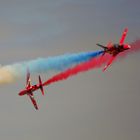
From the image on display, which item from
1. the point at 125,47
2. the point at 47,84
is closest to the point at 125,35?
the point at 125,47

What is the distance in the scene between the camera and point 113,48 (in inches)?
5723

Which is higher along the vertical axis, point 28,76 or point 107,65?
point 28,76

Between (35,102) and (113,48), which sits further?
(35,102)

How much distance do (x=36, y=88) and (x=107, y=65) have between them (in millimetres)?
23386

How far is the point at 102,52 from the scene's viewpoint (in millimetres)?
145500

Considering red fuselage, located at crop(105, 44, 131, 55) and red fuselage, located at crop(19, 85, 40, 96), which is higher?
red fuselage, located at crop(19, 85, 40, 96)

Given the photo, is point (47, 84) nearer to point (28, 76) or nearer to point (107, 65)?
point (28, 76)

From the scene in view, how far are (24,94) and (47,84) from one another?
9239 millimetres

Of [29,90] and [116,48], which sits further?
[29,90]

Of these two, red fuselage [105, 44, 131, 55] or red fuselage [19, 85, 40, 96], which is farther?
red fuselage [19, 85, 40, 96]

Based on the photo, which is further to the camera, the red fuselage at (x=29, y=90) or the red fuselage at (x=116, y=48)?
→ the red fuselage at (x=29, y=90)

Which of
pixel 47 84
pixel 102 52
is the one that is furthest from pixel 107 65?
pixel 47 84

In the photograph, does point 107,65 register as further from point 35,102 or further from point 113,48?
point 35,102

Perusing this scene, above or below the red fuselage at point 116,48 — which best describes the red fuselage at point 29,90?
above
